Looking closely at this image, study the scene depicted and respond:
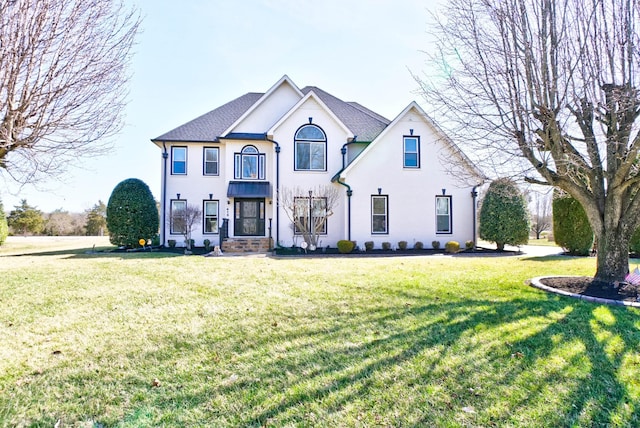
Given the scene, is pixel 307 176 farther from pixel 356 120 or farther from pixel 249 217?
pixel 356 120

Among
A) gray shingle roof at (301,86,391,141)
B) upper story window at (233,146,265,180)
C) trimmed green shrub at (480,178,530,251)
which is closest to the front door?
upper story window at (233,146,265,180)

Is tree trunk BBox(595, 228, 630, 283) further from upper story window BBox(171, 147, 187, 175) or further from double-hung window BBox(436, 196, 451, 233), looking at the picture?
upper story window BBox(171, 147, 187, 175)

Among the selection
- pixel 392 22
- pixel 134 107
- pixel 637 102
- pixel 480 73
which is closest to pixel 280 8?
pixel 392 22

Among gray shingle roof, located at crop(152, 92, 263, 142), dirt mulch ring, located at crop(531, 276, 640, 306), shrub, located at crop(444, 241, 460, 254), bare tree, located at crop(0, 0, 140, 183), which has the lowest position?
dirt mulch ring, located at crop(531, 276, 640, 306)

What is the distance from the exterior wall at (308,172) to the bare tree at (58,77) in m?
11.2

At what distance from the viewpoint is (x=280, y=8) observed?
1147 centimetres

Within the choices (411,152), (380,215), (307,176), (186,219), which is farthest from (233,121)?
(411,152)

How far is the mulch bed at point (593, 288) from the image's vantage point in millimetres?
6297

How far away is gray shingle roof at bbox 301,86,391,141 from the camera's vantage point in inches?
725

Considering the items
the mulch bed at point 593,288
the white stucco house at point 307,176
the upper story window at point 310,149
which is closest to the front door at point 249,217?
the white stucco house at point 307,176

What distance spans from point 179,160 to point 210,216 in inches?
133

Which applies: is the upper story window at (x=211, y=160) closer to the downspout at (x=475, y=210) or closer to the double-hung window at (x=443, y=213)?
the double-hung window at (x=443, y=213)

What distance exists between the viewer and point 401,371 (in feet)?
11.2

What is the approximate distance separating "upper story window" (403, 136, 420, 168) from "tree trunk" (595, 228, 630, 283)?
32.9 feet
